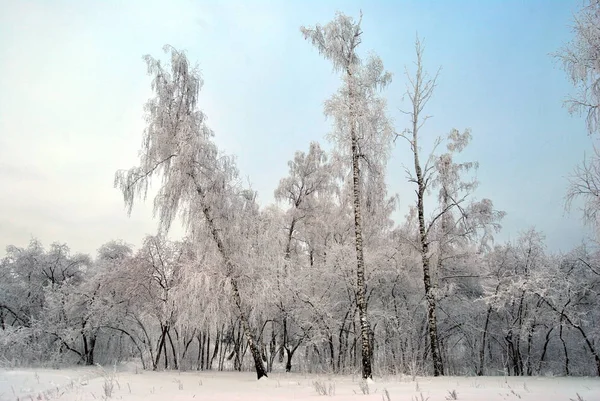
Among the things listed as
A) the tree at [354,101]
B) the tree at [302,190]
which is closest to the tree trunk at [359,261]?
the tree at [354,101]

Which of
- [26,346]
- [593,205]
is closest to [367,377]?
[593,205]

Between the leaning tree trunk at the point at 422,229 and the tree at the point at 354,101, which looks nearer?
the tree at the point at 354,101

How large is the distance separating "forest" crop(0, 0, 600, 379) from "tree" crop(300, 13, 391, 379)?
5 cm

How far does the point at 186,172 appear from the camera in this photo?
1366 centimetres

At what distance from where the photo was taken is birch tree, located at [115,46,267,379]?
13.6 meters

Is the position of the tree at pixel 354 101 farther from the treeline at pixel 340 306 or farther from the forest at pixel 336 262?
the treeline at pixel 340 306

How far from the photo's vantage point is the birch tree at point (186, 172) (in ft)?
44.7

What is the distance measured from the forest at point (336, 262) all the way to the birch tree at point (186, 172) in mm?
48

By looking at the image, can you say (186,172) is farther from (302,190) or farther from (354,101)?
(302,190)

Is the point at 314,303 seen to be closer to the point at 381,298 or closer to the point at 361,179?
the point at 381,298

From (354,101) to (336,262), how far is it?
838cm

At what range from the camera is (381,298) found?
66.5ft

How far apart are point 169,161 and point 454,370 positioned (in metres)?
20.3

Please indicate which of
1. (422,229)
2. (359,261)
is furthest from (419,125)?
(359,261)
